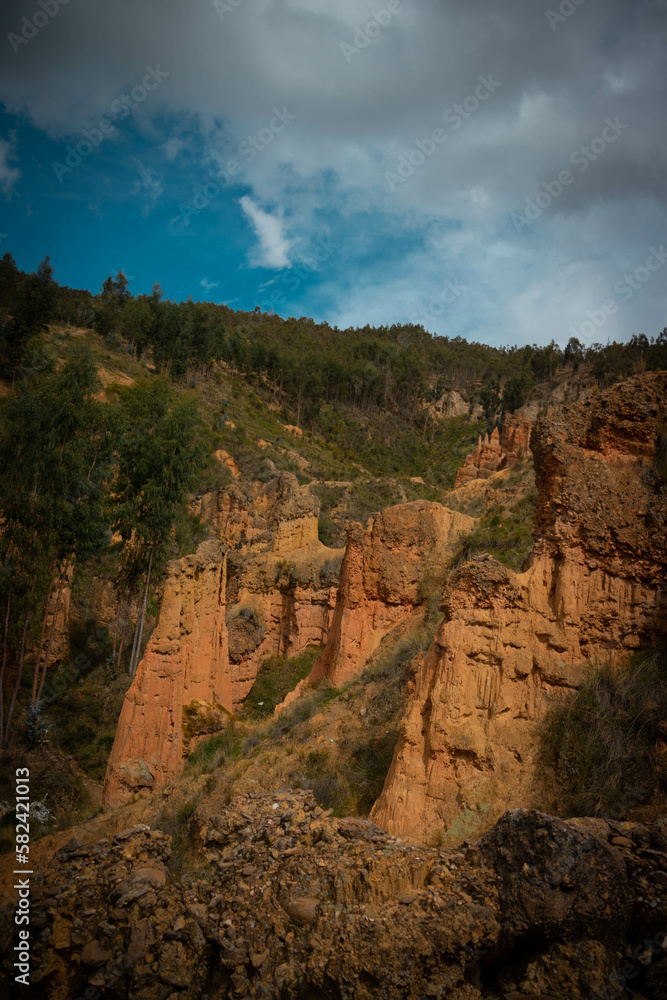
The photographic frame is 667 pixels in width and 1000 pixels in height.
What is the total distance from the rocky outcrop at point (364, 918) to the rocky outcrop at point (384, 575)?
30.0 feet

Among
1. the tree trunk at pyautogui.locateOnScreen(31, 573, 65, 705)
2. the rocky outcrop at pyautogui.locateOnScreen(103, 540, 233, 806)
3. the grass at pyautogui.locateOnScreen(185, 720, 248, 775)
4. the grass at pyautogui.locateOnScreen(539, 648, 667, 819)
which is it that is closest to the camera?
the grass at pyautogui.locateOnScreen(539, 648, 667, 819)

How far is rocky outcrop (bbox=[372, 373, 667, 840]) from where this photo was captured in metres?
7.16

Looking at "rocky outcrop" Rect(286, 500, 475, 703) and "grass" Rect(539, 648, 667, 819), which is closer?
"grass" Rect(539, 648, 667, 819)

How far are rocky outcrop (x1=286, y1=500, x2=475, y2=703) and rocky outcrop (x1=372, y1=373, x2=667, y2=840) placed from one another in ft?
24.1

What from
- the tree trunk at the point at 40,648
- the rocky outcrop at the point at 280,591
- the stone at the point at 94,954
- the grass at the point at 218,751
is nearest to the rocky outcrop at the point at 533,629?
the stone at the point at 94,954

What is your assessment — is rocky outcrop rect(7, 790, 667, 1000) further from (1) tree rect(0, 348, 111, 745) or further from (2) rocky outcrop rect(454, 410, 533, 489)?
(2) rocky outcrop rect(454, 410, 533, 489)

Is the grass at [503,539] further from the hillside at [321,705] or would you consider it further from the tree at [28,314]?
the tree at [28,314]

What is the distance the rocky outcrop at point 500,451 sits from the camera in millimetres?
35969

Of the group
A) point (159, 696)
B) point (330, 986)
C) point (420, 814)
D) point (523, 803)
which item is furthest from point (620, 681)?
point (159, 696)

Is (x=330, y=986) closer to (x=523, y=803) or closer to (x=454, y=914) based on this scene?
(x=454, y=914)

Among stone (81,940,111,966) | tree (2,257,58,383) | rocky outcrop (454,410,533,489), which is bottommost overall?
stone (81,940,111,966)

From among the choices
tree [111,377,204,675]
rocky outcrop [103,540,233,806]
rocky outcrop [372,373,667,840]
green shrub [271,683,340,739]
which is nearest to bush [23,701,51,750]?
tree [111,377,204,675]

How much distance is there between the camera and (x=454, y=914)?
455 centimetres

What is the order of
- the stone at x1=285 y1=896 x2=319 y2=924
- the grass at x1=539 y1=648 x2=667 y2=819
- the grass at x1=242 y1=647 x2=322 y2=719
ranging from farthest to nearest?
the grass at x1=242 y1=647 x2=322 y2=719, the grass at x1=539 y1=648 x2=667 y2=819, the stone at x1=285 y1=896 x2=319 y2=924
